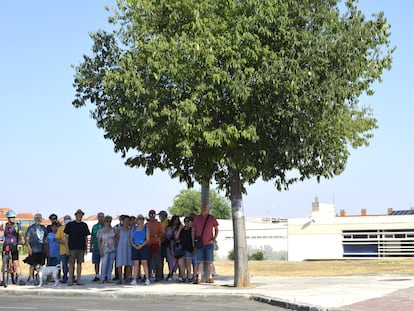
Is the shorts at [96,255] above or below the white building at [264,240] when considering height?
below

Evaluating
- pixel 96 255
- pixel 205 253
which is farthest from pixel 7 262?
pixel 205 253

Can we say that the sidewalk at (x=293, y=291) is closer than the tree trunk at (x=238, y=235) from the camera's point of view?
Yes

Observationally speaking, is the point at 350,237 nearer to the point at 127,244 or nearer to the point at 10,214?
the point at 127,244

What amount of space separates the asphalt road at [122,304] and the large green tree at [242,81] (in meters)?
2.74

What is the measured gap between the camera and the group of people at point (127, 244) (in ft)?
65.4

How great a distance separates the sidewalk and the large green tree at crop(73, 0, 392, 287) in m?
1.49

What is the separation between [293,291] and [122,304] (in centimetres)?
404

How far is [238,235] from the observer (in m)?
19.1

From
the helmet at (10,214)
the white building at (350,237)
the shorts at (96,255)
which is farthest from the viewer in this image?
the white building at (350,237)

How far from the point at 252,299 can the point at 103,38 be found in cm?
803

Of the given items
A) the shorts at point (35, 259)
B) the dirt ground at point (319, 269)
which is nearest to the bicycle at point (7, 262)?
the shorts at point (35, 259)

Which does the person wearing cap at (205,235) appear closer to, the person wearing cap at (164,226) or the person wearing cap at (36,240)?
the person wearing cap at (164,226)

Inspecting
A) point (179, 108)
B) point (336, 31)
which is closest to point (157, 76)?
point (179, 108)

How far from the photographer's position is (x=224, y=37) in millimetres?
17438
